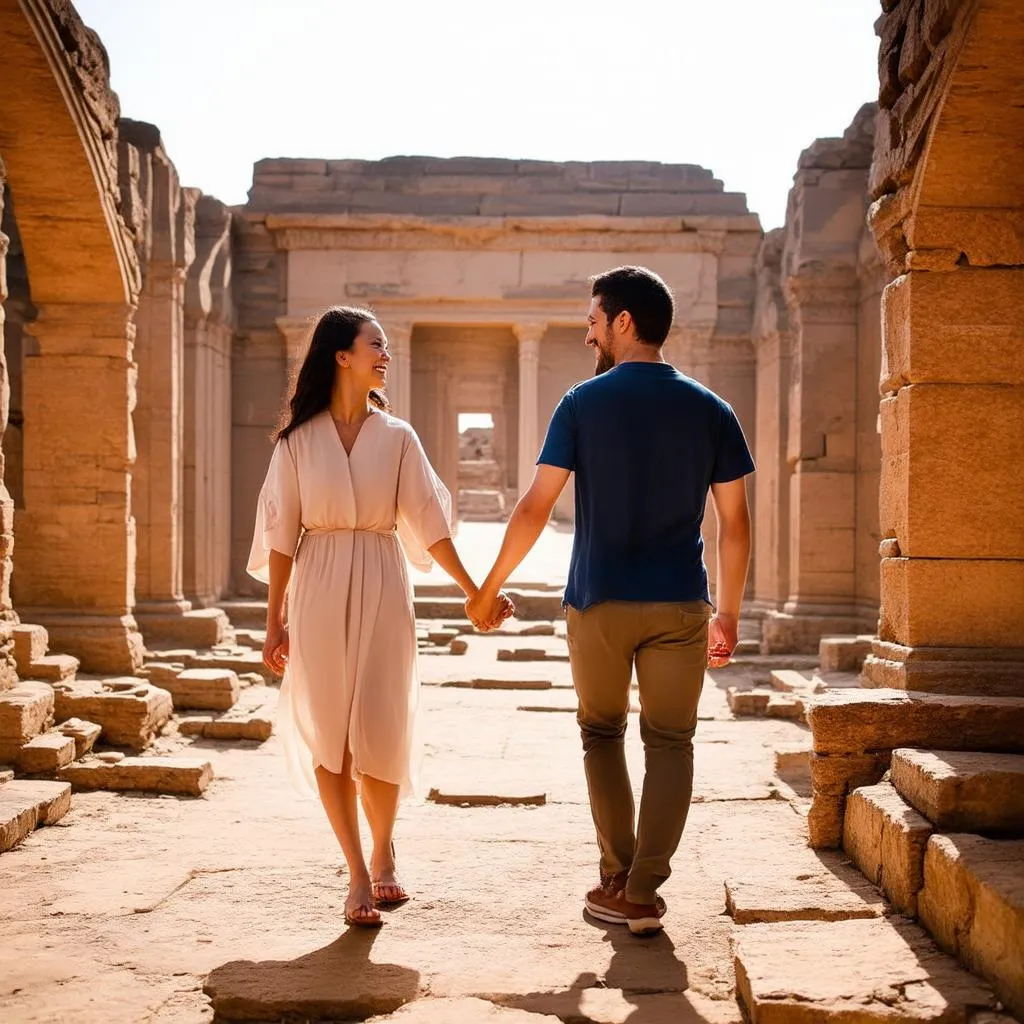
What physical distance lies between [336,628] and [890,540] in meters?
2.76

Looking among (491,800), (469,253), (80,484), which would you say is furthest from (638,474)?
A: (469,253)

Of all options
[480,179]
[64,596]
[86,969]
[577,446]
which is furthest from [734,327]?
[86,969]

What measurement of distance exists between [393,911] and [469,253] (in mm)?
12391

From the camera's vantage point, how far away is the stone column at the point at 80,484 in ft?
31.1

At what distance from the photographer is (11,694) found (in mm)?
6785

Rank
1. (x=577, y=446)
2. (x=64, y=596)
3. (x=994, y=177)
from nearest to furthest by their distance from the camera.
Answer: (x=577, y=446) < (x=994, y=177) < (x=64, y=596)

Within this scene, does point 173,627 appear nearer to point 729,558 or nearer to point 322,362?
point 322,362

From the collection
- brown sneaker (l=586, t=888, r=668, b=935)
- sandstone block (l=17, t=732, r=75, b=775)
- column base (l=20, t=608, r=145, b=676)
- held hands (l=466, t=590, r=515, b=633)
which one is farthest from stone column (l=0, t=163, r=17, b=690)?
brown sneaker (l=586, t=888, r=668, b=935)

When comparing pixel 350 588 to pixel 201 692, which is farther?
pixel 201 692

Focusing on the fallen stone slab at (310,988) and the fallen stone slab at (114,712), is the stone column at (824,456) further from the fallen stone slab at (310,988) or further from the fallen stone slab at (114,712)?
the fallen stone slab at (310,988)

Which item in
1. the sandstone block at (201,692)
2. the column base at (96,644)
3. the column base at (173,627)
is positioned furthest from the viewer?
the column base at (173,627)

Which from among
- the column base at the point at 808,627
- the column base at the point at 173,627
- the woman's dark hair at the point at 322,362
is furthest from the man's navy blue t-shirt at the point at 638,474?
the column base at the point at 173,627

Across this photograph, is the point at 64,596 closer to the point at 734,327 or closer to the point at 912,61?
the point at 912,61

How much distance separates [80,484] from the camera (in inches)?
376
